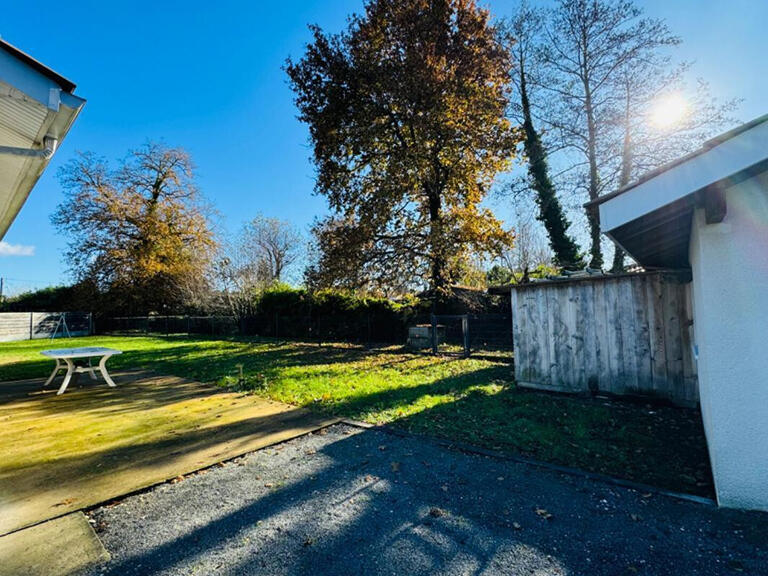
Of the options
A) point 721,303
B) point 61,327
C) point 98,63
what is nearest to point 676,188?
point 721,303

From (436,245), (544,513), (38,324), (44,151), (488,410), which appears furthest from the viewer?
(38,324)

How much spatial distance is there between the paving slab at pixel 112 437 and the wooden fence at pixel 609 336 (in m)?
3.88

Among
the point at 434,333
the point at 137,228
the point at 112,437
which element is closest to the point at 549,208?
the point at 434,333

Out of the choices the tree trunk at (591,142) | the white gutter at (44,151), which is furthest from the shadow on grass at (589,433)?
the tree trunk at (591,142)

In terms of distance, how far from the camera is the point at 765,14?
775 centimetres

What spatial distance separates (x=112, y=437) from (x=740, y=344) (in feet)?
21.0

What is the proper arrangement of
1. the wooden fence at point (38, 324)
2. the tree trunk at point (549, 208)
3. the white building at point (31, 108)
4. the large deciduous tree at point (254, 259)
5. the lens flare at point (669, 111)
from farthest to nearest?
the wooden fence at point (38, 324), the large deciduous tree at point (254, 259), the tree trunk at point (549, 208), the lens flare at point (669, 111), the white building at point (31, 108)

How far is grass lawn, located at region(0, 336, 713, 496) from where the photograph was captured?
135 inches

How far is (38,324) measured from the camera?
82.4 ft

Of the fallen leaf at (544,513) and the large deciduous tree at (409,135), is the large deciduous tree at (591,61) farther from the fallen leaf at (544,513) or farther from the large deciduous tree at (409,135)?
the fallen leaf at (544,513)

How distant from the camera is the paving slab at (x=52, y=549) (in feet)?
6.78

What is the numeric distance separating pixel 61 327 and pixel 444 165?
30150 millimetres

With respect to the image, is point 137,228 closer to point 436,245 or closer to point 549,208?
point 436,245

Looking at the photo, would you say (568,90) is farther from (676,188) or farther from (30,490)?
(30,490)
